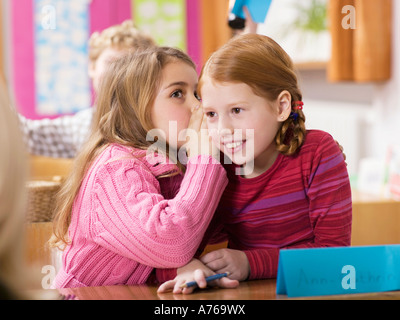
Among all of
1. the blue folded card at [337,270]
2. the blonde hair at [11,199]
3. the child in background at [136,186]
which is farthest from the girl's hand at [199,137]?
the blonde hair at [11,199]

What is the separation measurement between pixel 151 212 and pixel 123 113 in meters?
0.22

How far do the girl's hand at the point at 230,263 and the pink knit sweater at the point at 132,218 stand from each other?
0.10ft

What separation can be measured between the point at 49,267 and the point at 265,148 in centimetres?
45

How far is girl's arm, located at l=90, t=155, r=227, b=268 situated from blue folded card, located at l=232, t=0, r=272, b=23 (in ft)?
0.85

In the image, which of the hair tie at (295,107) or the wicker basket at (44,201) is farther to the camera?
the wicker basket at (44,201)

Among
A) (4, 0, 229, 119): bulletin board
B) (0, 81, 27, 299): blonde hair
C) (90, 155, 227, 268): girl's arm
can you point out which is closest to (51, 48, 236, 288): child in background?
(90, 155, 227, 268): girl's arm

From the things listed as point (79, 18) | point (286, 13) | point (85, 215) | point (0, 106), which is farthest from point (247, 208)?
point (79, 18)

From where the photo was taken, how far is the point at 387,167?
2.01m

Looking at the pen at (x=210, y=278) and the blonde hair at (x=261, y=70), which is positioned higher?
the blonde hair at (x=261, y=70)

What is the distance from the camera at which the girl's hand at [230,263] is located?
836 mm

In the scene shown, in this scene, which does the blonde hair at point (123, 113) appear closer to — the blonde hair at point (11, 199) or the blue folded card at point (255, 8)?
the blue folded card at point (255, 8)

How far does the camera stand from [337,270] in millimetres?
710

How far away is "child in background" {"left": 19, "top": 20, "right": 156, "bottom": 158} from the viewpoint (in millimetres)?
1838
